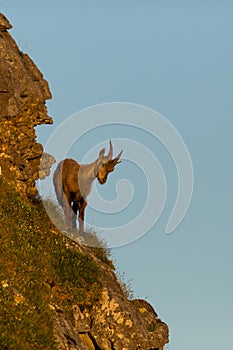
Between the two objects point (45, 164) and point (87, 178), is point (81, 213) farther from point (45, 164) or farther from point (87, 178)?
point (45, 164)

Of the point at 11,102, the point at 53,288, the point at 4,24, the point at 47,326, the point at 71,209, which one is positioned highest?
the point at 4,24

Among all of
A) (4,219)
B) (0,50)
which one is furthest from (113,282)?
(0,50)

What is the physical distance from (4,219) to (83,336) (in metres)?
4.78

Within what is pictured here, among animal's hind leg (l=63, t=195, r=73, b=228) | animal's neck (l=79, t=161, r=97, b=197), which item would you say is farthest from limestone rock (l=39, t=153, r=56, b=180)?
animal's neck (l=79, t=161, r=97, b=197)

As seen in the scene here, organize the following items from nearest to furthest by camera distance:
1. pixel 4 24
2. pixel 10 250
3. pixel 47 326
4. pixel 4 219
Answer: pixel 47 326 → pixel 10 250 → pixel 4 219 → pixel 4 24

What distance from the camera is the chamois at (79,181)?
37.2 metres

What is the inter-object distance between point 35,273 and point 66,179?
8897mm

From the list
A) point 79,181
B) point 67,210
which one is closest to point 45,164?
point 79,181

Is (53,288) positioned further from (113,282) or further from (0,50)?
(0,50)

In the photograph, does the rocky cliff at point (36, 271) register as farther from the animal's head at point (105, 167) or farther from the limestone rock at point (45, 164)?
the animal's head at point (105, 167)

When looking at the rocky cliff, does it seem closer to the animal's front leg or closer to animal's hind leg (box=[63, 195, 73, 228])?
animal's hind leg (box=[63, 195, 73, 228])

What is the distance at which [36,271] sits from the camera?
29609mm

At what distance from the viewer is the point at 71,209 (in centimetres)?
3731

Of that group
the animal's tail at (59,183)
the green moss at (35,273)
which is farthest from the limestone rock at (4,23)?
the green moss at (35,273)
